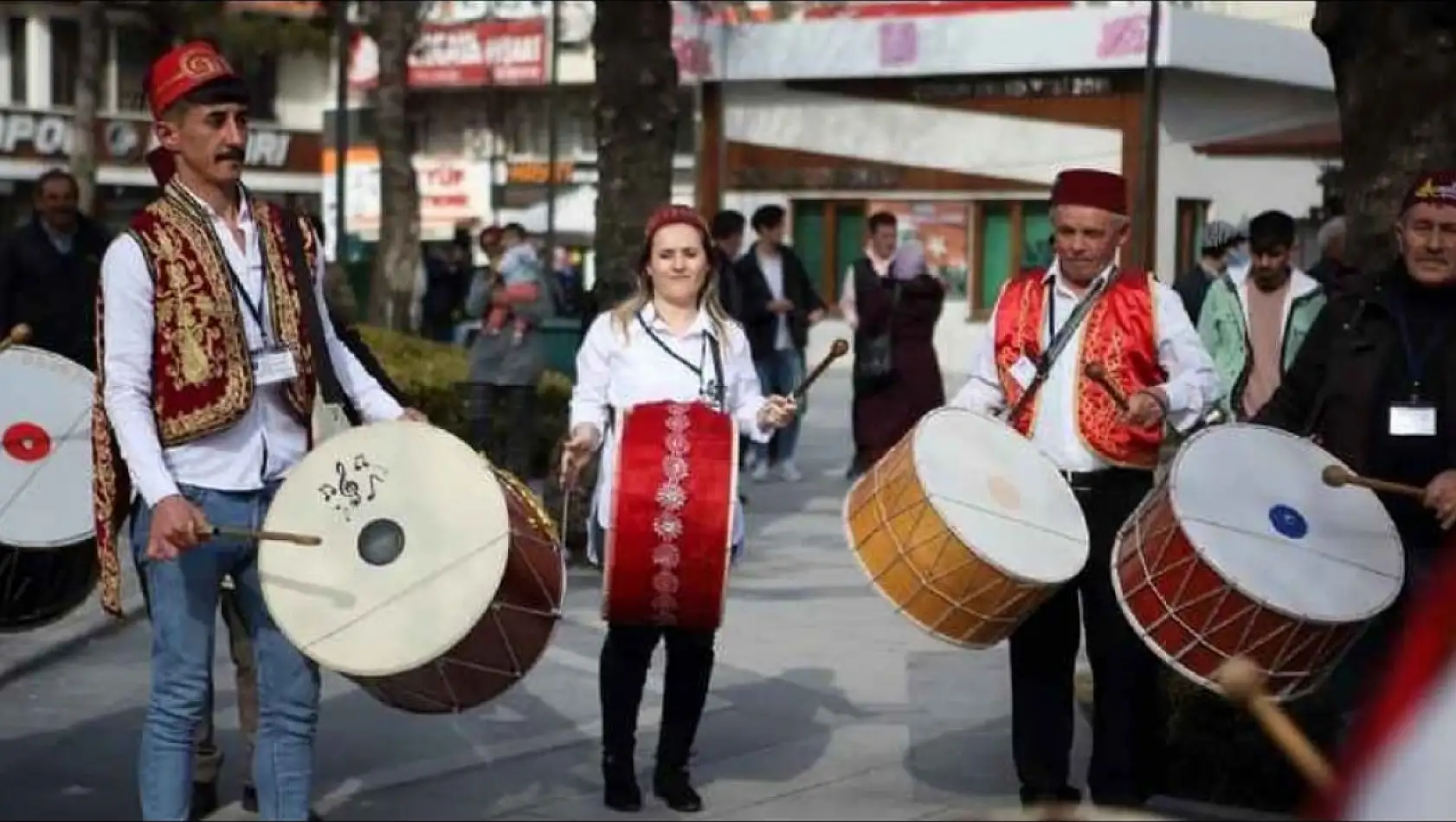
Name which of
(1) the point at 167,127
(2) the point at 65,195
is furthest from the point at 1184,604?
(2) the point at 65,195

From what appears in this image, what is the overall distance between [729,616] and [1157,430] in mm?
4062

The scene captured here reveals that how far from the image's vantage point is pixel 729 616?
10164mm

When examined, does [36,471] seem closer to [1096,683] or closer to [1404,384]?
[1096,683]

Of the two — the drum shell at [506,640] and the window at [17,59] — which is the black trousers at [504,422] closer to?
the drum shell at [506,640]

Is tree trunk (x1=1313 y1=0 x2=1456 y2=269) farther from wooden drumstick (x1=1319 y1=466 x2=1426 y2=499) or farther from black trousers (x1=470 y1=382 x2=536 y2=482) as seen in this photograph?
black trousers (x1=470 y1=382 x2=536 y2=482)

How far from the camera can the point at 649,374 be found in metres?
6.71

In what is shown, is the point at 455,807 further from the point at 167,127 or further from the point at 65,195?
the point at 65,195

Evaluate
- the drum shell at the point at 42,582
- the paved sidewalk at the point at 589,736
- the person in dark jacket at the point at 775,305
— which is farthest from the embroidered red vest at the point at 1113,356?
the person in dark jacket at the point at 775,305

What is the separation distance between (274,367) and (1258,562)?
2.30 metres

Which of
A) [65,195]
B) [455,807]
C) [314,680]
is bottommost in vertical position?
[455,807]

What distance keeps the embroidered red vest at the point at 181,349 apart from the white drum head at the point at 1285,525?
86.6 inches

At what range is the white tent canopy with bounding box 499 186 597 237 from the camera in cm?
4431

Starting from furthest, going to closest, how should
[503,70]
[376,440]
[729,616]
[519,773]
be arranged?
[503,70]
[729,616]
[519,773]
[376,440]

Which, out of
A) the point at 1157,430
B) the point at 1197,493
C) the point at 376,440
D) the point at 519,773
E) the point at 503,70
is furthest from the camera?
the point at 503,70
